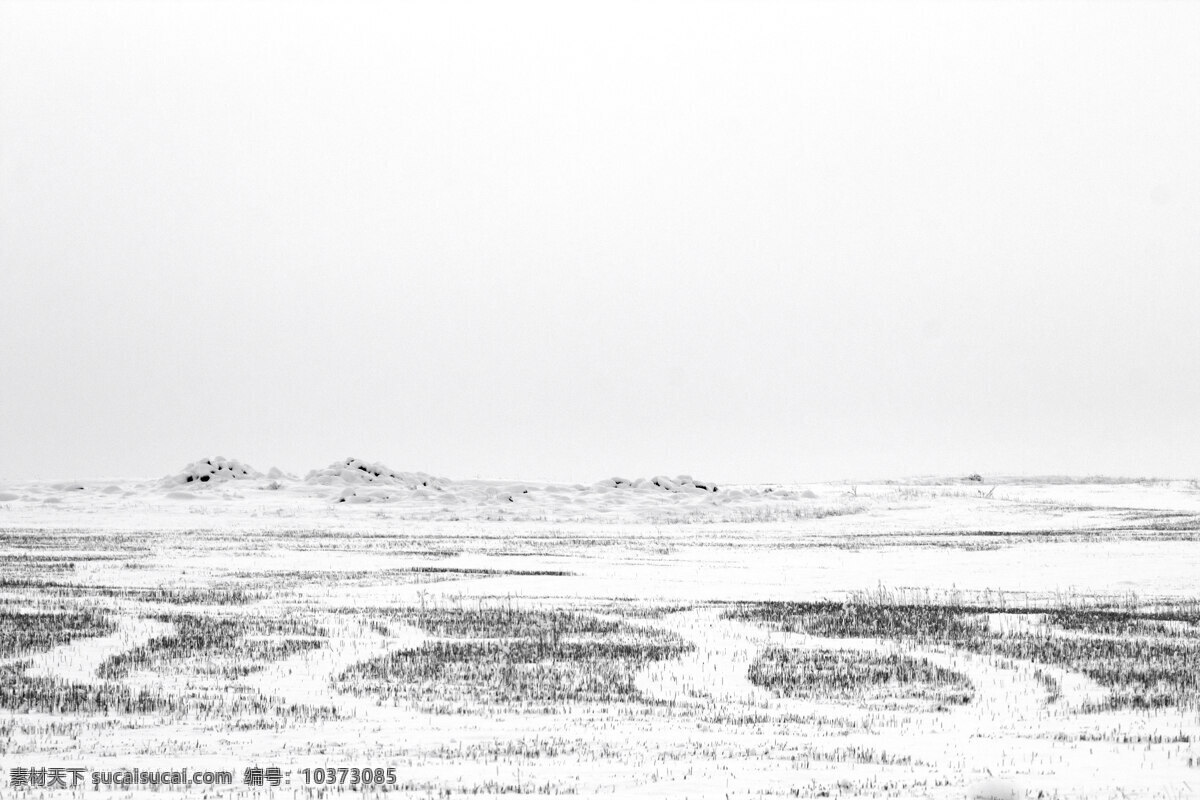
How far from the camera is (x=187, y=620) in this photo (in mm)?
20922

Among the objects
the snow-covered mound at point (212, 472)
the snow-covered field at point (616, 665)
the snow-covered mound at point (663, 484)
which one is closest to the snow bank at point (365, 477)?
the snow-covered mound at point (212, 472)

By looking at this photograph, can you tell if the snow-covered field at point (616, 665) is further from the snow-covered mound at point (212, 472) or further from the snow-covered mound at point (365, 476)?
the snow-covered mound at point (212, 472)

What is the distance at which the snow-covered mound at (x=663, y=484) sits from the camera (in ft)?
254

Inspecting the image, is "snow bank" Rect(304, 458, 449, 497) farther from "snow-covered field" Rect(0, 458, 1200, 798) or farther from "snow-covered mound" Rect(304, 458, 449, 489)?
"snow-covered field" Rect(0, 458, 1200, 798)

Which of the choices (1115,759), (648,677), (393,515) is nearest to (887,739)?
(1115,759)

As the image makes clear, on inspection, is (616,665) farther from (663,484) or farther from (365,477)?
(365,477)

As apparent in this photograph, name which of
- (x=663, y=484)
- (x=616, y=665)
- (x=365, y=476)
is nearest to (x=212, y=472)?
(x=365, y=476)

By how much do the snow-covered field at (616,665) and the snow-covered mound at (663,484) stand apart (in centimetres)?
3452

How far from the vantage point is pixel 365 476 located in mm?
78938

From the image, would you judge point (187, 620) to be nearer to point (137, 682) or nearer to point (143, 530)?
point (137, 682)

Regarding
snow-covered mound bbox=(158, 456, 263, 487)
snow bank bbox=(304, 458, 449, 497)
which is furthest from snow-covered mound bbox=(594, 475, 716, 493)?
snow-covered mound bbox=(158, 456, 263, 487)

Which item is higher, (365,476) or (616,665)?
(365,476)

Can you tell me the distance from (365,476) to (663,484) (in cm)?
1855

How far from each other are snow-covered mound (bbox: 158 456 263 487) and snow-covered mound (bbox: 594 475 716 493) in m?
22.4
